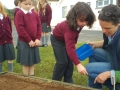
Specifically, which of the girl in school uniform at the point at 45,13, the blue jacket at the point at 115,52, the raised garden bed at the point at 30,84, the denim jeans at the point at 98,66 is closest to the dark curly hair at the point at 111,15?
the blue jacket at the point at 115,52

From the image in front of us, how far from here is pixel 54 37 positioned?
2.94 m

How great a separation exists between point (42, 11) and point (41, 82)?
4.33 m

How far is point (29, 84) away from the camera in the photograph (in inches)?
97.7

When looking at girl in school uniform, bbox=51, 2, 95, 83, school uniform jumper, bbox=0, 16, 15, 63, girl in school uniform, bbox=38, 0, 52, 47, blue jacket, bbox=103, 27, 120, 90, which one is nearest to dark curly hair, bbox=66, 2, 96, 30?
girl in school uniform, bbox=51, 2, 95, 83

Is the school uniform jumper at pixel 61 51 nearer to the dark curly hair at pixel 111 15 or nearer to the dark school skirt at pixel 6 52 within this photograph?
the dark curly hair at pixel 111 15

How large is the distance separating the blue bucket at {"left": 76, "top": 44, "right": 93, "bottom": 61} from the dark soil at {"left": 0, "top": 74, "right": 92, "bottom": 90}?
1.39 ft

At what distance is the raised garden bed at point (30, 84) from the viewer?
2340mm

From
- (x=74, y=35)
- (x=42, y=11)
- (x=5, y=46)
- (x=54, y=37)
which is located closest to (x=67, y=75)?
(x=54, y=37)

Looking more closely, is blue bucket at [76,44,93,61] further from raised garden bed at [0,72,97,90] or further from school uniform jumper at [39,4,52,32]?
school uniform jumper at [39,4,52,32]

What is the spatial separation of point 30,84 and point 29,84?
1 centimetres

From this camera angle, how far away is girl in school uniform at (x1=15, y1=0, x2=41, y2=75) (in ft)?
10.4

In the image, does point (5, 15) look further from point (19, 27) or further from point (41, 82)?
point (41, 82)

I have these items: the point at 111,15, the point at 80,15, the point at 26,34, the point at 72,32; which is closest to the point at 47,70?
the point at 26,34

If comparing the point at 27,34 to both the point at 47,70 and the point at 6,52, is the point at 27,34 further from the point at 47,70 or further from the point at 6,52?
the point at 47,70
